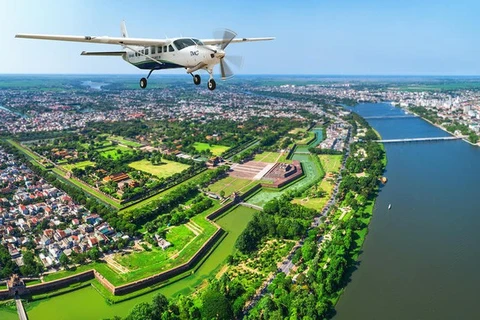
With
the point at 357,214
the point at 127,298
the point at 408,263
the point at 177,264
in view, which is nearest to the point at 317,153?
the point at 357,214

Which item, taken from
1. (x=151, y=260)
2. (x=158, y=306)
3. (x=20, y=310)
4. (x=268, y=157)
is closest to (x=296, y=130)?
(x=268, y=157)

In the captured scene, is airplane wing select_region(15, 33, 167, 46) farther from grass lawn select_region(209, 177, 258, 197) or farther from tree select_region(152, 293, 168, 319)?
grass lawn select_region(209, 177, 258, 197)

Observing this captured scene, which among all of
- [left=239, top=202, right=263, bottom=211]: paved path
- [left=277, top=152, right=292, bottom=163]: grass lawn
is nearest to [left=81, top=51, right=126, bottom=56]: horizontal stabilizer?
[left=239, top=202, right=263, bottom=211]: paved path

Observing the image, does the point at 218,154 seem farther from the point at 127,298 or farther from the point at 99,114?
the point at 99,114

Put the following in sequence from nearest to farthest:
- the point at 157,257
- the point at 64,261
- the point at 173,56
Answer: the point at 173,56 < the point at 64,261 < the point at 157,257

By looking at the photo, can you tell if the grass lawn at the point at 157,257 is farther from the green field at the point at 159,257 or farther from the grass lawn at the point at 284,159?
the grass lawn at the point at 284,159

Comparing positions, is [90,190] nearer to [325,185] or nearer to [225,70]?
[325,185]
